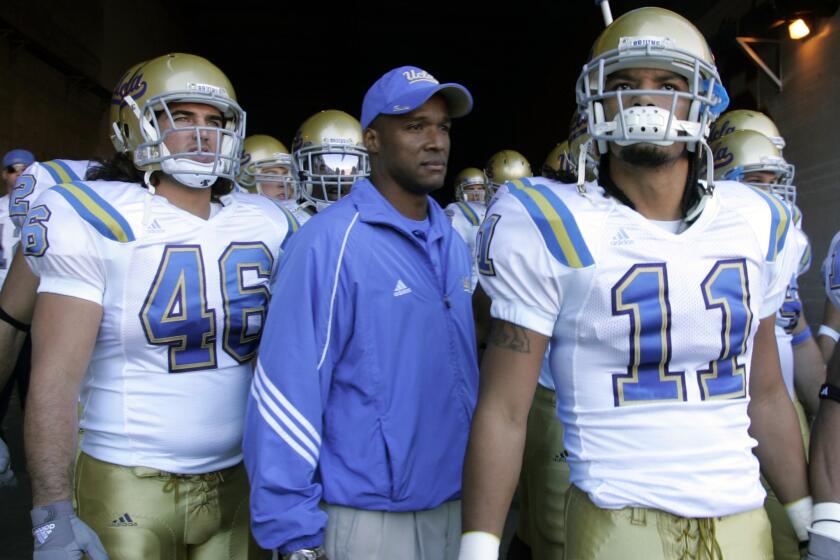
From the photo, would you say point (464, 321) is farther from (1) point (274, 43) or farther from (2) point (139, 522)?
(1) point (274, 43)

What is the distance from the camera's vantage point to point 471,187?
9055 mm

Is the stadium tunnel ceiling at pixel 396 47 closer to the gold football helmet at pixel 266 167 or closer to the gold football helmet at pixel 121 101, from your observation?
the gold football helmet at pixel 266 167

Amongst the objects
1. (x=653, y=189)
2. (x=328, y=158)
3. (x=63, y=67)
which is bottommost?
(x=653, y=189)

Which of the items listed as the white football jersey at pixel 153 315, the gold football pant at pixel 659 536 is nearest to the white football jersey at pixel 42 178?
the white football jersey at pixel 153 315

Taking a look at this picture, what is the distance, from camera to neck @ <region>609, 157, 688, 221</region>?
1865mm

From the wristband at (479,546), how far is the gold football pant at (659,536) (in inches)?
9.0

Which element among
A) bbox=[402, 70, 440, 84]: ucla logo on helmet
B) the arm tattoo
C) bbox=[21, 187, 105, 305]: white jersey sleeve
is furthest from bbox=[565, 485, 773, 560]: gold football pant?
bbox=[21, 187, 105, 305]: white jersey sleeve

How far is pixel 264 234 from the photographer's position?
2.48m

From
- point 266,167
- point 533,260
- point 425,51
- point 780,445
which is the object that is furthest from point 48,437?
point 425,51

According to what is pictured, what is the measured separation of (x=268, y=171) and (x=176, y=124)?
10.0ft

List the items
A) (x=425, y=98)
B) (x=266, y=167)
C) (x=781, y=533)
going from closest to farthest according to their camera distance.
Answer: (x=425, y=98), (x=781, y=533), (x=266, y=167)

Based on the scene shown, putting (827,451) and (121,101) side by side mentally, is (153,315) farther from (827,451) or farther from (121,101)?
(827,451)

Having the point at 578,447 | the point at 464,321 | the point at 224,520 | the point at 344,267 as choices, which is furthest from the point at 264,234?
the point at 578,447

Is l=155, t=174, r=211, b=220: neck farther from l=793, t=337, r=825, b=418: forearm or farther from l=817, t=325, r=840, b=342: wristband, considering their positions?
l=817, t=325, r=840, b=342: wristband
